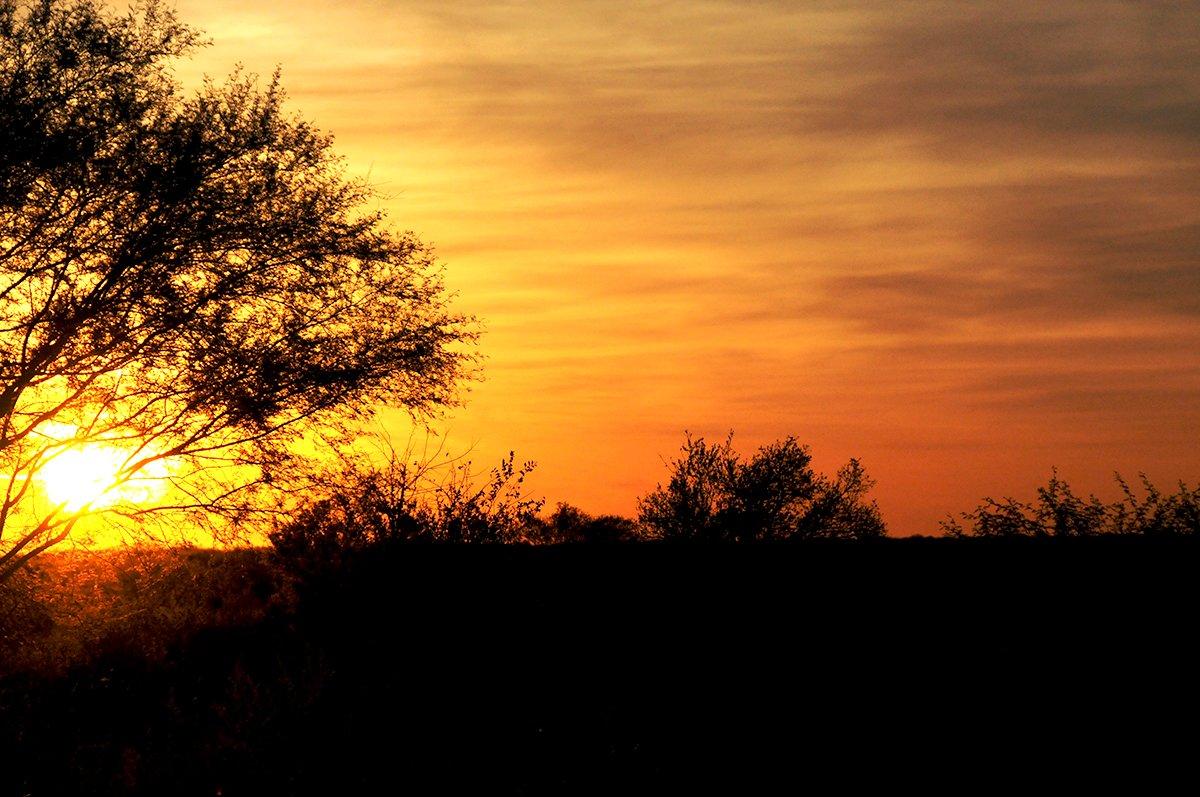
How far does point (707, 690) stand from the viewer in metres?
16.3

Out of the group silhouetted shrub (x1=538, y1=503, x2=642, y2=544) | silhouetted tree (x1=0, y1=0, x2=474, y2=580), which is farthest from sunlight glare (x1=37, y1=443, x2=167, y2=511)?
silhouetted shrub (x1=538, y1=503, x2=642, y2=544)

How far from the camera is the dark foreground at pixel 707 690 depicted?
13.8 m

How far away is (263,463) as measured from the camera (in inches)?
824

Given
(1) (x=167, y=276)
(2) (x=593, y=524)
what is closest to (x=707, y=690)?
(1) (x=167, y=276)

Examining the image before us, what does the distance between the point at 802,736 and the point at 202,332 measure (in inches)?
461

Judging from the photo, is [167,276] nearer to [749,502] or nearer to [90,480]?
[90,480]

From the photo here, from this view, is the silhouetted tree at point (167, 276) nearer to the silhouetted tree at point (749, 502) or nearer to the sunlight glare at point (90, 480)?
the sunlight glare at point (90, 480)

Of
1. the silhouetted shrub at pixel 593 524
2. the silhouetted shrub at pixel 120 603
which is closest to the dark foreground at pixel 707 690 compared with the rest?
the silhouetted shrub at pixel 120 603

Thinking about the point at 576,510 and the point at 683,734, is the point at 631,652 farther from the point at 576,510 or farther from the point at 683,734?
the point at 576,510

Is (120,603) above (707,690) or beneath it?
above

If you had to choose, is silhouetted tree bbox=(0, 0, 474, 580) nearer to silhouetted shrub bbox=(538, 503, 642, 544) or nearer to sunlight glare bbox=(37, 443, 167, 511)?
sunlight glare bbox=(37, 443, 167, 511)

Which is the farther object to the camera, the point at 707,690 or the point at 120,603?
the point at 120,603

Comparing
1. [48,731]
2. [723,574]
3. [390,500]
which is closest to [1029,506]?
[723,574]

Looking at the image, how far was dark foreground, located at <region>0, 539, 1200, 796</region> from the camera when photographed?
1377cm
